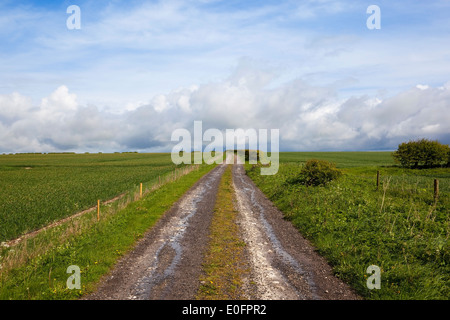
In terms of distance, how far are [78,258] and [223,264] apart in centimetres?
510

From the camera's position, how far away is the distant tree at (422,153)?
47.0 metres

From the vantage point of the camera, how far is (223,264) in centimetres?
964

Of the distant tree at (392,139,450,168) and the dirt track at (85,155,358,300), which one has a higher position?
the distant tree at (392,139,450,168)

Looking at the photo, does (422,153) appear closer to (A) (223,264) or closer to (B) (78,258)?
(A) (223,264)

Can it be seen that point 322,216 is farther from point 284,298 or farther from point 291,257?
point 284,298

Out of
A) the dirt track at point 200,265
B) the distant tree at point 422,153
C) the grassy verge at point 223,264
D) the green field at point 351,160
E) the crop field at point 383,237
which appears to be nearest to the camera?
the grassy verge at point 223,264

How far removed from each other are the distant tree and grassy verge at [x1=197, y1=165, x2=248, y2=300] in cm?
4602

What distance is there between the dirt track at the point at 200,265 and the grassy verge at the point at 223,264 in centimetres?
31

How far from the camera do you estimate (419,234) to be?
37.5ft

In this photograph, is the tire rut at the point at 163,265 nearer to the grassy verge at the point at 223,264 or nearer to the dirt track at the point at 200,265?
the dirt track at the point at 200,265

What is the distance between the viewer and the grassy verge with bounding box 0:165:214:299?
25.4 feet

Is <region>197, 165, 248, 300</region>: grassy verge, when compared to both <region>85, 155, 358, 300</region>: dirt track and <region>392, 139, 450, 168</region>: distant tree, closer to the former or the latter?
<region>85, 155, 358, 300</region>: dirt track

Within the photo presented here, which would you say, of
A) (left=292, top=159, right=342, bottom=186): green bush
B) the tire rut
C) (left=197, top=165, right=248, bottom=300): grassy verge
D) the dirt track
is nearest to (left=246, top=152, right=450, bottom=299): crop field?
the dirt track

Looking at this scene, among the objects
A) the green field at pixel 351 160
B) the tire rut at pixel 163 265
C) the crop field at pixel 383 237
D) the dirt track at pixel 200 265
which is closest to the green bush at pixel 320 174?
the crop field at pixel 383 237
